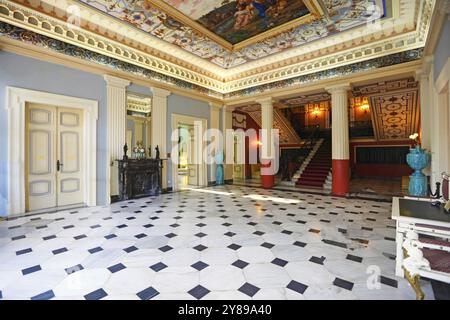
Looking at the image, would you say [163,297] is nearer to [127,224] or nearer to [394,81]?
[127,224]

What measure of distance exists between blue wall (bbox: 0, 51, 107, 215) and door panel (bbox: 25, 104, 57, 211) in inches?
17.7

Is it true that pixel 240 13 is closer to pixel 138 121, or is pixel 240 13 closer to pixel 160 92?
pixel 160 92

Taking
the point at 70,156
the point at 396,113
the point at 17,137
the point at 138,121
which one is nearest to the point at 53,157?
the point at 70,156

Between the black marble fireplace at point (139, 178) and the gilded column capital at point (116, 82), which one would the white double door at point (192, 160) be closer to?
the black marble fireplace at point (139, 178)

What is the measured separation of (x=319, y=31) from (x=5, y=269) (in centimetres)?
799

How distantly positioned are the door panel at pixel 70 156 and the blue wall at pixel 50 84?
18.3 inches

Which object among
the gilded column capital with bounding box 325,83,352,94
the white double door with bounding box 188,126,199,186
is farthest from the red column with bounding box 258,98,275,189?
the white double door with bounding box 188,126,199,186

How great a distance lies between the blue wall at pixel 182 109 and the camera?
771cm

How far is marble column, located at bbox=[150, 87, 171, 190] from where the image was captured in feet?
23.7

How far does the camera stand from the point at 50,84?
16.7 feet

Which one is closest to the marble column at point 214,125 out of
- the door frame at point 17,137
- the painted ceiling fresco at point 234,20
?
the painted ceiling fresco at point 234,20

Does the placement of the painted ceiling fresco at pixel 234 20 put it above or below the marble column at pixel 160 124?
above

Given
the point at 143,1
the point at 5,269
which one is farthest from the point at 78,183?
the point at 143,1
